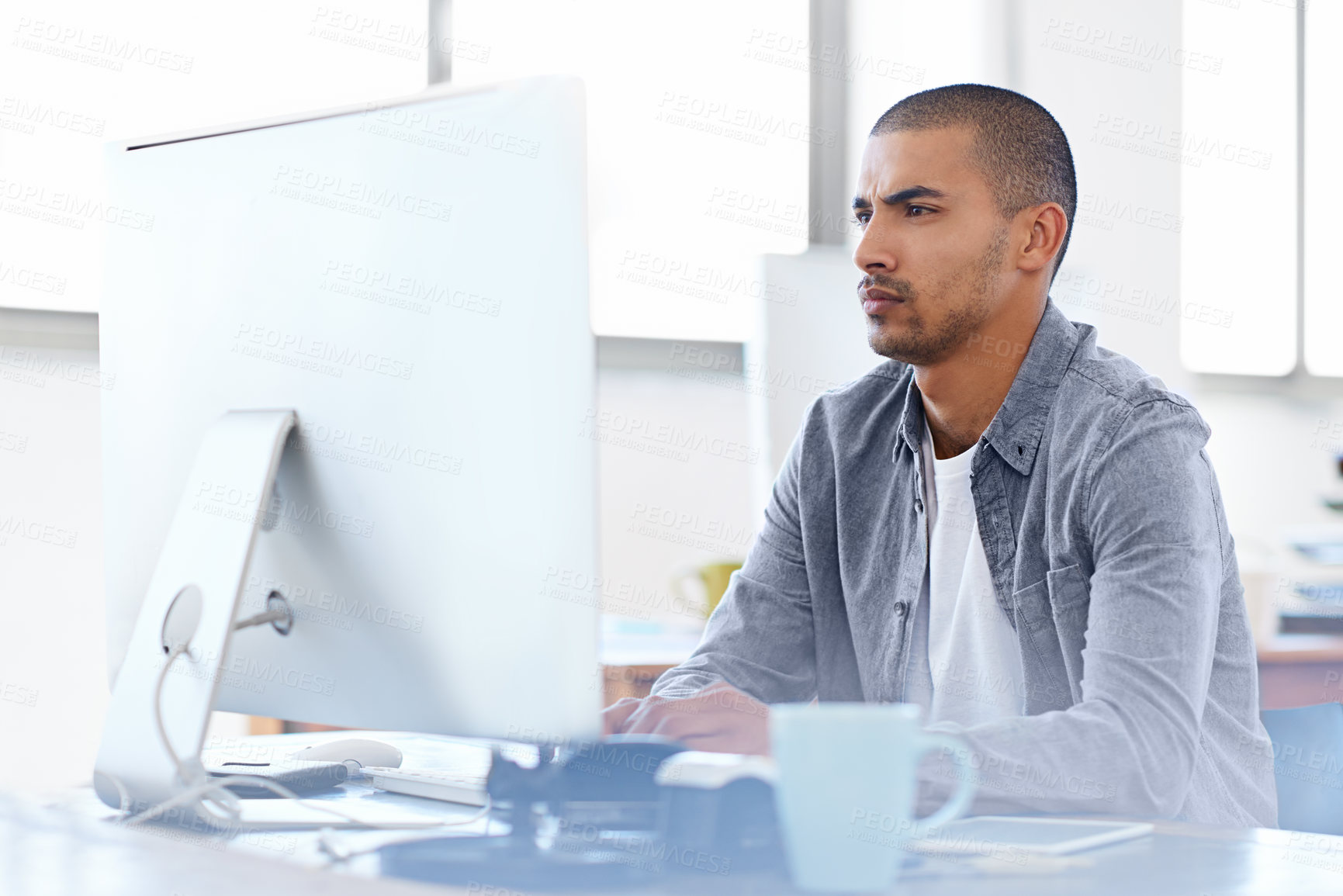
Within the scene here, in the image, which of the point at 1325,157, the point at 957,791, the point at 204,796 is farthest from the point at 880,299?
the point at 1325,157

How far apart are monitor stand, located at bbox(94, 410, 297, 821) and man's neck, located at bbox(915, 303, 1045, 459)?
764 millimetres

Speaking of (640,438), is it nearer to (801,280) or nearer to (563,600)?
(801,280)

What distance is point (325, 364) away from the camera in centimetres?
81

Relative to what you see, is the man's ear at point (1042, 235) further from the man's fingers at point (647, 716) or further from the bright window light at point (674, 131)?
the bright window light at point (674, 131)

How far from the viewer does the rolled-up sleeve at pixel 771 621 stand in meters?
1.25

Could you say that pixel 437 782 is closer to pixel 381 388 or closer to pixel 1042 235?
pixel 381 388

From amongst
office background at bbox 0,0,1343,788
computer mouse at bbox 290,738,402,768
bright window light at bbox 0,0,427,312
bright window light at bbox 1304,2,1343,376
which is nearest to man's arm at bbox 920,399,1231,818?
computer mouse at bbox 290,738,402,768

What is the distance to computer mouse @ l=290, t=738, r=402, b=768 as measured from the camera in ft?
3.27

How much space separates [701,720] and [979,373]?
0.61 m

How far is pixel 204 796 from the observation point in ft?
2.61

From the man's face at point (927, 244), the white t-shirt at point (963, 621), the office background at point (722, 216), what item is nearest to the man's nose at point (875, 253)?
the man's face at point (927, 244)

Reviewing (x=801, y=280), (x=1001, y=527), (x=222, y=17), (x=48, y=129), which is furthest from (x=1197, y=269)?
(x=48, y=129)

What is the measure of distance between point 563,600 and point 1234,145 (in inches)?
120

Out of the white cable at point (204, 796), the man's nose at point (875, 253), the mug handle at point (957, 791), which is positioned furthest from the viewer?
the man's nose at point (875, 253)
